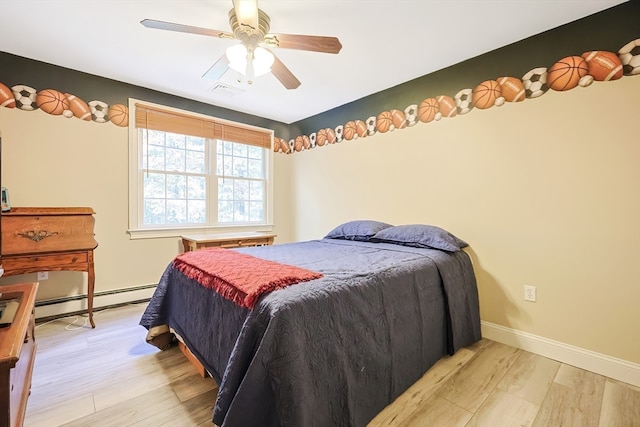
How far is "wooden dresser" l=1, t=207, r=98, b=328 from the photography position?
219cm

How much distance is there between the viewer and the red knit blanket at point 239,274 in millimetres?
1344

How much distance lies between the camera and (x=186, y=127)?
3469 mm

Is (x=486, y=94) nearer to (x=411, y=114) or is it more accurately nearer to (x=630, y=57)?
(x=411, y=114)

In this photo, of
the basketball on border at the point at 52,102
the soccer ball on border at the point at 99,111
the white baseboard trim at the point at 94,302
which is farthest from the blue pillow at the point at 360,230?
the basketball on border at the point at 52,102

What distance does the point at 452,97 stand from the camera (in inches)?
103

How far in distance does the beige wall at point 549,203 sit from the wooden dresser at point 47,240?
305 cm

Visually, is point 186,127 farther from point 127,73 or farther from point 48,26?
point 48,26

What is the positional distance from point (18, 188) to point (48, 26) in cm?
145

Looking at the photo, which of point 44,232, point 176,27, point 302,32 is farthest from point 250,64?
point 44,232

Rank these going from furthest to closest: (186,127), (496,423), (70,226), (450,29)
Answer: (186,127)
(70,226)
(450,29)
(496,423)

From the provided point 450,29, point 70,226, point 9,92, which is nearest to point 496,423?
point 450,29

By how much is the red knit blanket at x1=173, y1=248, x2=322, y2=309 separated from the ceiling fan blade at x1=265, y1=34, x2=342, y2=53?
1.39m

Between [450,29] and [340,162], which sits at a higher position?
[450,29]

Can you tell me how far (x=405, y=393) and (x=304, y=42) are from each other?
223cm
